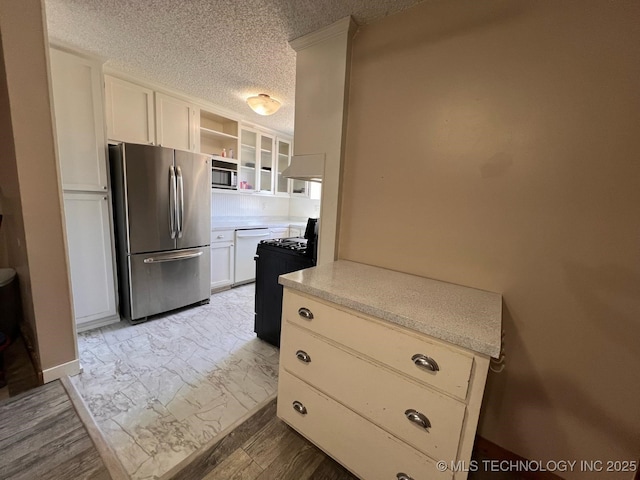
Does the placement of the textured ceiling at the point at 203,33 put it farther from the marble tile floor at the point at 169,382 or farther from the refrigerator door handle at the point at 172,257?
the marble tile floor at the point at 169,382

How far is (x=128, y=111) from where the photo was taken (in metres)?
2.58

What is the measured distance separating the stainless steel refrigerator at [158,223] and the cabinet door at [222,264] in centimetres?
41

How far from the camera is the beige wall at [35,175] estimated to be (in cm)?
145

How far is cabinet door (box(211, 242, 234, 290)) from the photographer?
132 inches

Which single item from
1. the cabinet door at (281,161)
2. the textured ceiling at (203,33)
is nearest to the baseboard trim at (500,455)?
the textured ceiling at (203,33)

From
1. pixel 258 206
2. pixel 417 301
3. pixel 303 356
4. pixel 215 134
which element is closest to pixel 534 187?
pixel 417 301

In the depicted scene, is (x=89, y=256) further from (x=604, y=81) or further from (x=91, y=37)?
(x=604, y=81)

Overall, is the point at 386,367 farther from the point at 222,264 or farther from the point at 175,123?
the point at 175,123

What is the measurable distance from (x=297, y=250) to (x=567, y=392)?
1700mm

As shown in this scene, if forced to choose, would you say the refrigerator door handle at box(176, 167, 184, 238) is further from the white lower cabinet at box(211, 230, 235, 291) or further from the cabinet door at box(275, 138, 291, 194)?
the cabinet door at box(275, 138, 291, 194)

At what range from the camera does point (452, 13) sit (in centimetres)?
129

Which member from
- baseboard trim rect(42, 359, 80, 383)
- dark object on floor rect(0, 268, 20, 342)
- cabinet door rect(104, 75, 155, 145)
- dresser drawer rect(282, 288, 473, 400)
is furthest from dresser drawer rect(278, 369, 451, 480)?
cabinet door rect(104, 75, 155, 145)

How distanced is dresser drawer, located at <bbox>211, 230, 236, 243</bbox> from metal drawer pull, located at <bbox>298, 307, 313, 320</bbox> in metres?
2.41

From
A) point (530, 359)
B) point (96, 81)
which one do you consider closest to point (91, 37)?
point (96, 81)
